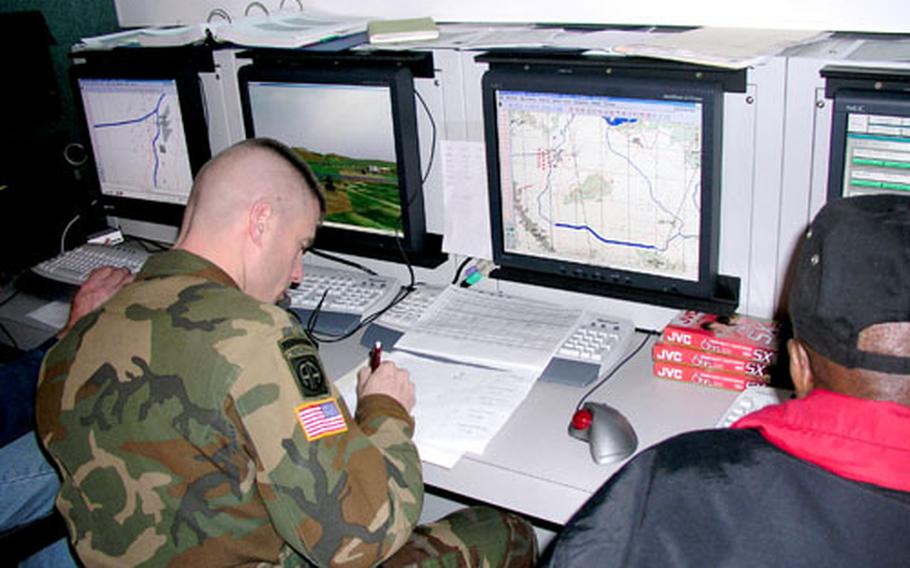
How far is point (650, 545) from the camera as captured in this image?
893mm

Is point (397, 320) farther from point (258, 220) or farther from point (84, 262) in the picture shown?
point (84, 262)

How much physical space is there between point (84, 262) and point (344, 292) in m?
0.77

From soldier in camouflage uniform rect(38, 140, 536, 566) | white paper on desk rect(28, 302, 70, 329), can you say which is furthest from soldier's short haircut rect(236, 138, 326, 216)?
white paper on desk rect(28, 302, 70, 329)

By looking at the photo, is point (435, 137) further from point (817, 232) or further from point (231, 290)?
point (817, 232)

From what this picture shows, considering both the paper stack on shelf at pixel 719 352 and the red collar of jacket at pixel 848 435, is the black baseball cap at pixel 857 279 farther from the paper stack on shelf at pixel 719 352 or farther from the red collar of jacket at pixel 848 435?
the paper stack on shelf at pixel 719 352

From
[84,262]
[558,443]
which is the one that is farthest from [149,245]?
[558,443]

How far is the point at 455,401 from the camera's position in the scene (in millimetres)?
1641

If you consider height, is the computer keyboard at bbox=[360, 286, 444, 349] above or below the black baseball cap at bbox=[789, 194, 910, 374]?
below

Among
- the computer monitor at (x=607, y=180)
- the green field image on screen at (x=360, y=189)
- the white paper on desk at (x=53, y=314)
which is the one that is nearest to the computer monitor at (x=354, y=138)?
the green field image on screen at (x=360, y=189)

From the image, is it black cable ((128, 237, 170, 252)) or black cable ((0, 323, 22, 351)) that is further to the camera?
black cable ((128, 237, 170, 252))

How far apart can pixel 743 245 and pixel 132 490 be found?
1.11 m

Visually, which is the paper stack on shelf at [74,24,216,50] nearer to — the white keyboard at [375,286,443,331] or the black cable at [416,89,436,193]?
the black cable at [416,89,436,193]

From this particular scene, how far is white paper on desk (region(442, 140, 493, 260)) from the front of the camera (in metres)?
1.95

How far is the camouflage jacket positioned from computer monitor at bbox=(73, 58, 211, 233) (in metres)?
1.05
